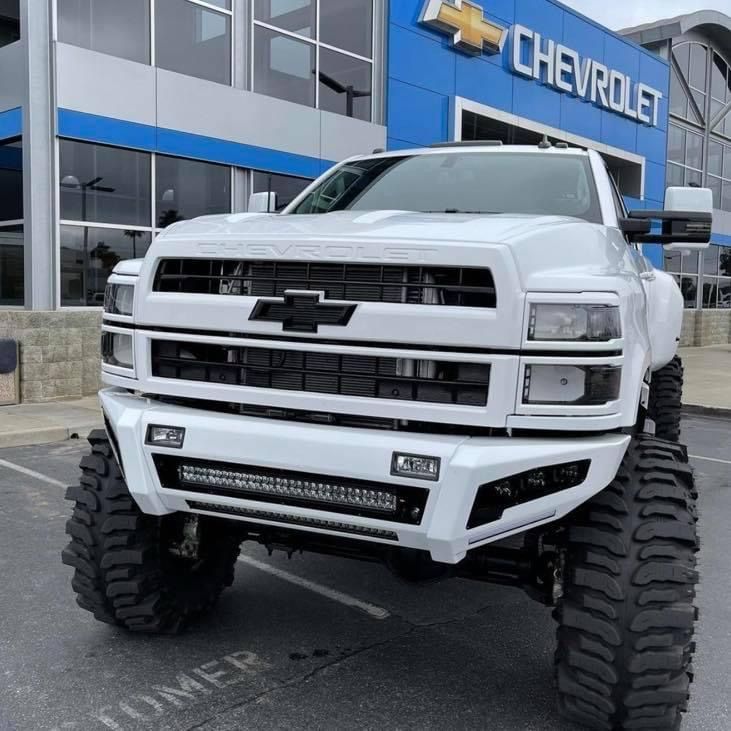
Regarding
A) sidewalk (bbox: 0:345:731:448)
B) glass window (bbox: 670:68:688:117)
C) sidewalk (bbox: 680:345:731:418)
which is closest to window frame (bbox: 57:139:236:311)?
sidewalk (bbox: 0:345:731:448)

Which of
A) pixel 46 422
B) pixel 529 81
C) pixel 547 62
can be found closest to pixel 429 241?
pixel 46 422

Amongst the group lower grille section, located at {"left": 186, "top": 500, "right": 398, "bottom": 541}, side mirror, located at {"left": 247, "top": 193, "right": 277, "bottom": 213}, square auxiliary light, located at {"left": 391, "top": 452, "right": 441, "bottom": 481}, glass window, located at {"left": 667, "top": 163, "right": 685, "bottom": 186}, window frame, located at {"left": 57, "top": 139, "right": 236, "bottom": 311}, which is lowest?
lower grille section, located at {"left": 186, "top": 500, "right": 398, "bottom": 541}

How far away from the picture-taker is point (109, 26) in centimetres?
1118

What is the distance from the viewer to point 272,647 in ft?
11.5

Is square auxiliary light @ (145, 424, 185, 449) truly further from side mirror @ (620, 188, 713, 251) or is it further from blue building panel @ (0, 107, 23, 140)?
blue building panel @ (0, 107, 23, 140)

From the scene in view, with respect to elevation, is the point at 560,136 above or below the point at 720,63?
below

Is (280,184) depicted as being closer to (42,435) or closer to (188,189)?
(188,189)

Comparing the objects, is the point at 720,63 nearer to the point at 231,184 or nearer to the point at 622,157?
the point at 622,157

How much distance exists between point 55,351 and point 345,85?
284 inches

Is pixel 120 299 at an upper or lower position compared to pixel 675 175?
lower

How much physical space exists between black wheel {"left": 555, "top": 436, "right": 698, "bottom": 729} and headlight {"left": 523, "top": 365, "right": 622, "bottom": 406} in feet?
1.32

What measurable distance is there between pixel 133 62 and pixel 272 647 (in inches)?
383

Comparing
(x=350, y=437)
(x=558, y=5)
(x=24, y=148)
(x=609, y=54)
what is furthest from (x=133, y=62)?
(x=609, y=54)

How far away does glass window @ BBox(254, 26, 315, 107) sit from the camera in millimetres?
13172
